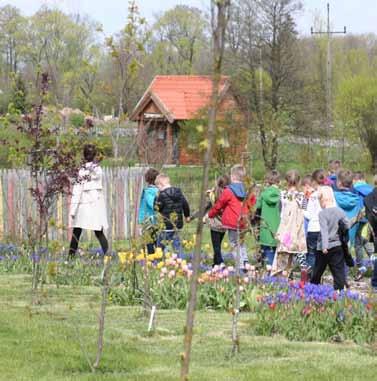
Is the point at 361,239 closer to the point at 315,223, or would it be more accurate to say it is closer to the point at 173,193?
the point at 315,223

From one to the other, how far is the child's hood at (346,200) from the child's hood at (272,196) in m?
0.88

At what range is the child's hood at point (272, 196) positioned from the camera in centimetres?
1312

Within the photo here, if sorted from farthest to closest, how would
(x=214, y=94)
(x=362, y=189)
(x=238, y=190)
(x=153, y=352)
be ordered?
(x=362, y=189) < (x=238, y=190) < (x=153, y=352) < (x=214, y=94)

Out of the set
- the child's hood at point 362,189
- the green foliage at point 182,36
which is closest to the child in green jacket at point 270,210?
the child's hood at point 362,189

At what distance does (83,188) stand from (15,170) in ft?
17.8

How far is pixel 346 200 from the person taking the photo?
43.9 ft

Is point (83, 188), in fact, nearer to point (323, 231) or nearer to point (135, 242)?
point (323, 231)

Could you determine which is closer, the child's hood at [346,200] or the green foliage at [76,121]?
the green foliage at [76,121]

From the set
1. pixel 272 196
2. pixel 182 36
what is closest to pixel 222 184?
pixel 272 196

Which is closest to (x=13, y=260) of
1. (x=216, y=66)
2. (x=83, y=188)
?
(x=83, y=188)

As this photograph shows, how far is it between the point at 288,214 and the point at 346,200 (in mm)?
1076

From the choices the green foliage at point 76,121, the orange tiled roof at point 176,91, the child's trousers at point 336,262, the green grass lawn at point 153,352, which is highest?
the orange tiled roof at point 176,91

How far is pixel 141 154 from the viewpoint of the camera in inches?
975

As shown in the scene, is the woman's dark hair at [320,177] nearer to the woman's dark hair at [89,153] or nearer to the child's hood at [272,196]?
the child's hood at [272,196]
